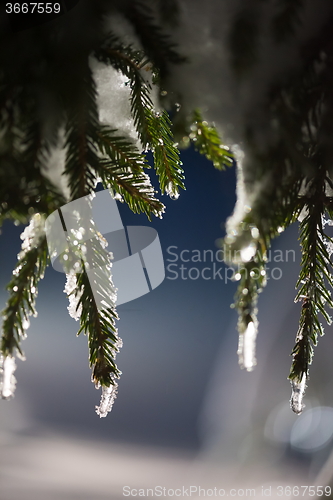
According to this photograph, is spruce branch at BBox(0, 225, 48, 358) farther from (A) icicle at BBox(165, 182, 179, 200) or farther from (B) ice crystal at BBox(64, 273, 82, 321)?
(A) icicle at BBox(165, 182, 179, 200)

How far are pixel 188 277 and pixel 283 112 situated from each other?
3287 mm

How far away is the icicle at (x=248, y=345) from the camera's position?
270mm

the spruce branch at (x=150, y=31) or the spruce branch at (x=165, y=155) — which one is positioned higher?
the spruce branch at (x=150, y=31)

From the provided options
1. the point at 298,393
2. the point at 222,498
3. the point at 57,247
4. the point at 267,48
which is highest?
the point at 267,48

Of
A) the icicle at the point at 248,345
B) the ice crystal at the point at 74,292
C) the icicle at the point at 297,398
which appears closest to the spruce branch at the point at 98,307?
the ice crystal at the point at 74,292

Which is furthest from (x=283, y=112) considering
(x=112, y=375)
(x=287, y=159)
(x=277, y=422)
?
(x=277, y=422)

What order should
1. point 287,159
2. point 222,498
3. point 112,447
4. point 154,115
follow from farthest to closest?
point 112,447 → point 222,498 → point 154,115 → point 287,159

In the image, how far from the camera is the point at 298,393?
0.42 m

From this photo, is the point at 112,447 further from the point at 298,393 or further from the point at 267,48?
the point at 267,48

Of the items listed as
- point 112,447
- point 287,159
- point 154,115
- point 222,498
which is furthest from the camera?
point 112,447

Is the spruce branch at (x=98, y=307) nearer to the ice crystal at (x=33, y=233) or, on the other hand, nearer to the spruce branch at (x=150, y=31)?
the ice crystal at (x=33, y=233)

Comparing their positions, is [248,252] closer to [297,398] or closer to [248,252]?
[248,252]

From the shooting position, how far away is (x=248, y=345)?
0.28 meters

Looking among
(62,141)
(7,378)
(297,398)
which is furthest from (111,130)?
(297,398)
